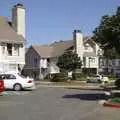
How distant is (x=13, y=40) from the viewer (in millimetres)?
60281

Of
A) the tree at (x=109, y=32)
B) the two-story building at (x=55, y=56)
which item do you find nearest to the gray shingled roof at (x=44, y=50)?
the two-story building at (x=55, y=56)

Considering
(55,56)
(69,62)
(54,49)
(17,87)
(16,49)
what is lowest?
(17,87)

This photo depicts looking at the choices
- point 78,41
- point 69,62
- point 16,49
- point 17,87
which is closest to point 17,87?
point 17,87

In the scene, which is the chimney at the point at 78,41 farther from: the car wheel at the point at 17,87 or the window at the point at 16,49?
the car wheel at the point at 17,87

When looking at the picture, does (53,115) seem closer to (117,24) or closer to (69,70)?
(117,24)

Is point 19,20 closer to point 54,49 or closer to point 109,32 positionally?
point 109,32

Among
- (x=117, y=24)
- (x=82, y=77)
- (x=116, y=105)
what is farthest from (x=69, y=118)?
(x=82, y=77)

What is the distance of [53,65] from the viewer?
94562 mm

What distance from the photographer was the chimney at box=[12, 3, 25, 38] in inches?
2418

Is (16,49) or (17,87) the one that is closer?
(17,87)

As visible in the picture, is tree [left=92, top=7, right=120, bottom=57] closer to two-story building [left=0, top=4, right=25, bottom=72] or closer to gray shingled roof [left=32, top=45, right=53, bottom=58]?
two-story building [left=0, top=4, right=25, bottom=72]

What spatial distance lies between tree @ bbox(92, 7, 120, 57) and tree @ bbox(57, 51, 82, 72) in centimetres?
5215

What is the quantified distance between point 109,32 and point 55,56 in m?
64.7

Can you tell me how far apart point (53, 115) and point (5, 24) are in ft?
144
